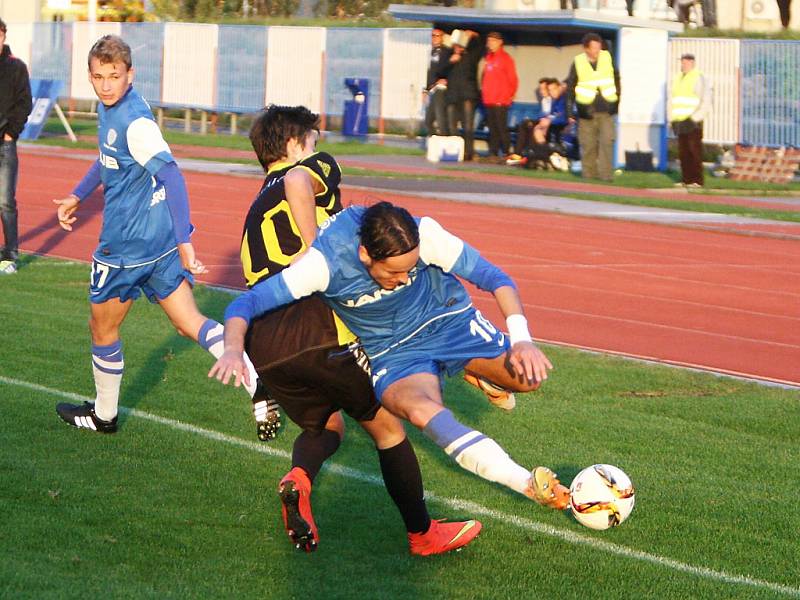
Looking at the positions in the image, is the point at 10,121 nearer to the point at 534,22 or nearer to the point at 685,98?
the point at 685,98

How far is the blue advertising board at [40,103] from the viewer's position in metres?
30.4

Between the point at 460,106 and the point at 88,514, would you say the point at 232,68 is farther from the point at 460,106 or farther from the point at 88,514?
the point at 88,514

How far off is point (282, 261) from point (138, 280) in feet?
4.38

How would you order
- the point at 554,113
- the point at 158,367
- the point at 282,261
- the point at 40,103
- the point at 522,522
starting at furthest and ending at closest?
the point at 40,103, the point at 554,113, the point at 158,367, the point at 282,261, the point at 522,522

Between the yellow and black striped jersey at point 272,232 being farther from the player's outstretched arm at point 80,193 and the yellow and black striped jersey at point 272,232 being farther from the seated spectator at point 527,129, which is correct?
the seated spectator at point 527,129

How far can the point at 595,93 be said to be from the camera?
24156 millimetres

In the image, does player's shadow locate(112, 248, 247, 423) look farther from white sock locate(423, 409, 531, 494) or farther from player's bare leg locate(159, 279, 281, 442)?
white sock locate(423, 409, 531, 494)

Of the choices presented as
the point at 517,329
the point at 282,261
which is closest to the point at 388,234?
the point at 517,329

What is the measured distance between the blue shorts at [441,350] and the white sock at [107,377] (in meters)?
2.26

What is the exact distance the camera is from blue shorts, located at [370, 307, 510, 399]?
5641mm

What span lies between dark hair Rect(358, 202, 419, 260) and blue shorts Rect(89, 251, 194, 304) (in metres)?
2.49

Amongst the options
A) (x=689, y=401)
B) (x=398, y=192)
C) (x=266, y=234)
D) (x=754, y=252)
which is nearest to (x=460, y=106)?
(x=398, y=192)

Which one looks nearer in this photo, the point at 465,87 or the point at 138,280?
the point at 138,280

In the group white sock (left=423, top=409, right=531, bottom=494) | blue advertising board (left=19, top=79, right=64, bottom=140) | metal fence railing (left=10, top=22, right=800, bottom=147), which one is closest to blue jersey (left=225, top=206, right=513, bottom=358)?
white sock (left=423, top=409, right=531, bottom=494)
